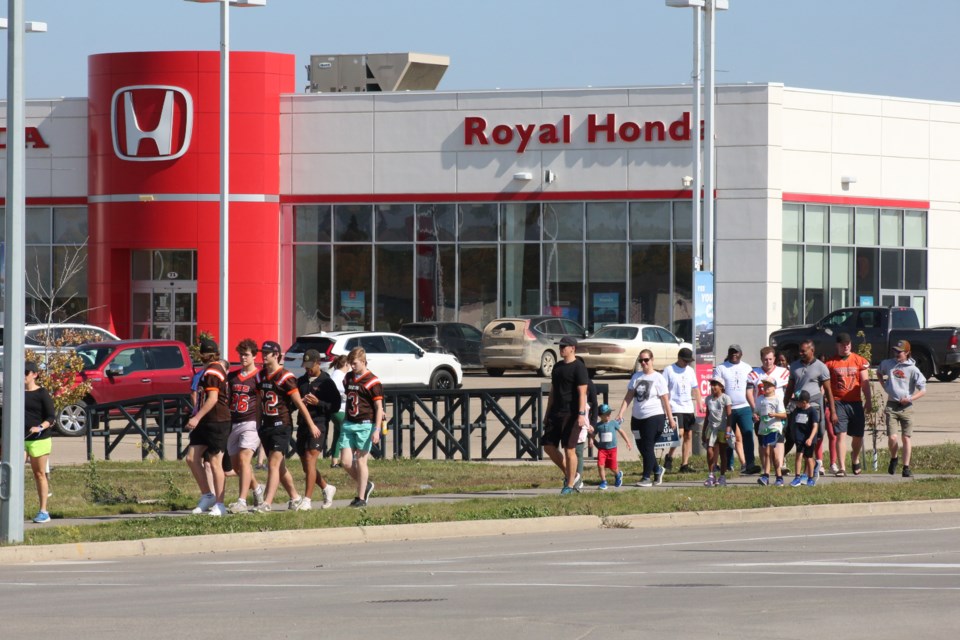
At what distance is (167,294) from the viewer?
44719 millimetres

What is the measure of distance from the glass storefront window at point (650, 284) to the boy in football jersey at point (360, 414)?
2751 centimetres

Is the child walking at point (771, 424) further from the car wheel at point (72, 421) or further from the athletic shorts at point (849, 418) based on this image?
the car wheel at point (72, 421)

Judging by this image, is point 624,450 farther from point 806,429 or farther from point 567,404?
point 567,404

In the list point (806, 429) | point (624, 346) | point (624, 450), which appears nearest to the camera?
point (806, 429)

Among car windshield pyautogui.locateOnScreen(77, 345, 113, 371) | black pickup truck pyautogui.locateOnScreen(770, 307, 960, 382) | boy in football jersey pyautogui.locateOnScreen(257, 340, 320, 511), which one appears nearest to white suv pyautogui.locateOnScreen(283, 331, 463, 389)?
car windshield pyautogui.locateOnScreen(77, 345, 113, 371)

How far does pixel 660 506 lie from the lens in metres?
16.6

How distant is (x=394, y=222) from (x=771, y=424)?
2687 cm

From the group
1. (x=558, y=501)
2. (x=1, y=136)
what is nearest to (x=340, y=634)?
(x=558, y=501)

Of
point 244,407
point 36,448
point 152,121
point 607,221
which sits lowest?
point 36,448

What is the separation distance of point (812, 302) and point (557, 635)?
3639cm

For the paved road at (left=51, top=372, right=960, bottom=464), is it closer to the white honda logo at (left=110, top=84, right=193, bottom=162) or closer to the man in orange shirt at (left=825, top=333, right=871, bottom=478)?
the man in orange shirt at (left=825, top=333, right=871, bottom=478)

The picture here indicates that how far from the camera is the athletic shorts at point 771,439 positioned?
18.8 metres

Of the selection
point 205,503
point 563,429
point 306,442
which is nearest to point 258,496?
point 205,503

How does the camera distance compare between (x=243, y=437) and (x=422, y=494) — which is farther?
(x=422, y=494)
